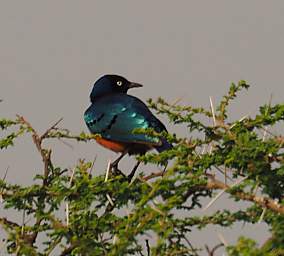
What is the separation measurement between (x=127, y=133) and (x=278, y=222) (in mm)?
4584

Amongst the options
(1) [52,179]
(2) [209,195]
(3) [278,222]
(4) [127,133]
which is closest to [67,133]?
(1) [52,179]

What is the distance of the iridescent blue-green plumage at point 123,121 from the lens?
9.07m

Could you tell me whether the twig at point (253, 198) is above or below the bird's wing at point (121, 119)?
below

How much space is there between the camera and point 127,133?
9.51 meters

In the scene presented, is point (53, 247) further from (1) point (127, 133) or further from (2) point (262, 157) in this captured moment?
(1) point (127, 133)

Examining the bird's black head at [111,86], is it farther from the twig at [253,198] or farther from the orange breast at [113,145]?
the twig at [253,198]

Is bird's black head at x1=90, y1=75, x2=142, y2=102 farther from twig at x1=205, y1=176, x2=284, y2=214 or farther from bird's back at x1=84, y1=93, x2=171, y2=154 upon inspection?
twig at x1=205, y1=176, x2=284, y2=214

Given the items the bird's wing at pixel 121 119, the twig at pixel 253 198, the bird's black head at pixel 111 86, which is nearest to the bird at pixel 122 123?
the bird's wing at pixel 121 119

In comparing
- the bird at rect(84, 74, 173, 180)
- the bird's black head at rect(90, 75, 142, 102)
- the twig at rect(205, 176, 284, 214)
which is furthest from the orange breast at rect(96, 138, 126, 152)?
the twig at rect(205, 176, 284, 214)

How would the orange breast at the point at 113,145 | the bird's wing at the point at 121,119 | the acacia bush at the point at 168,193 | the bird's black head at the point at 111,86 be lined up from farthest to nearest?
the bird's black head at the point at 111,86 → the orange breast at the point at 113,145 → the bird's wing at the point at 121,119 → the acacia bush at the point at 168,193

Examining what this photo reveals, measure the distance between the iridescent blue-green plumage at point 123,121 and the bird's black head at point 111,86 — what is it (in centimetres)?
25

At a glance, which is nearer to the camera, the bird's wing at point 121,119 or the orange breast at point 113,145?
the bird's wing at point 121,119

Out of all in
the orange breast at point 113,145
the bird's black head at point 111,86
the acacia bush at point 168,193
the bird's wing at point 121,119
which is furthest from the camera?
the bird's black head at point 111,86

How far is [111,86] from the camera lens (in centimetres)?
1201
